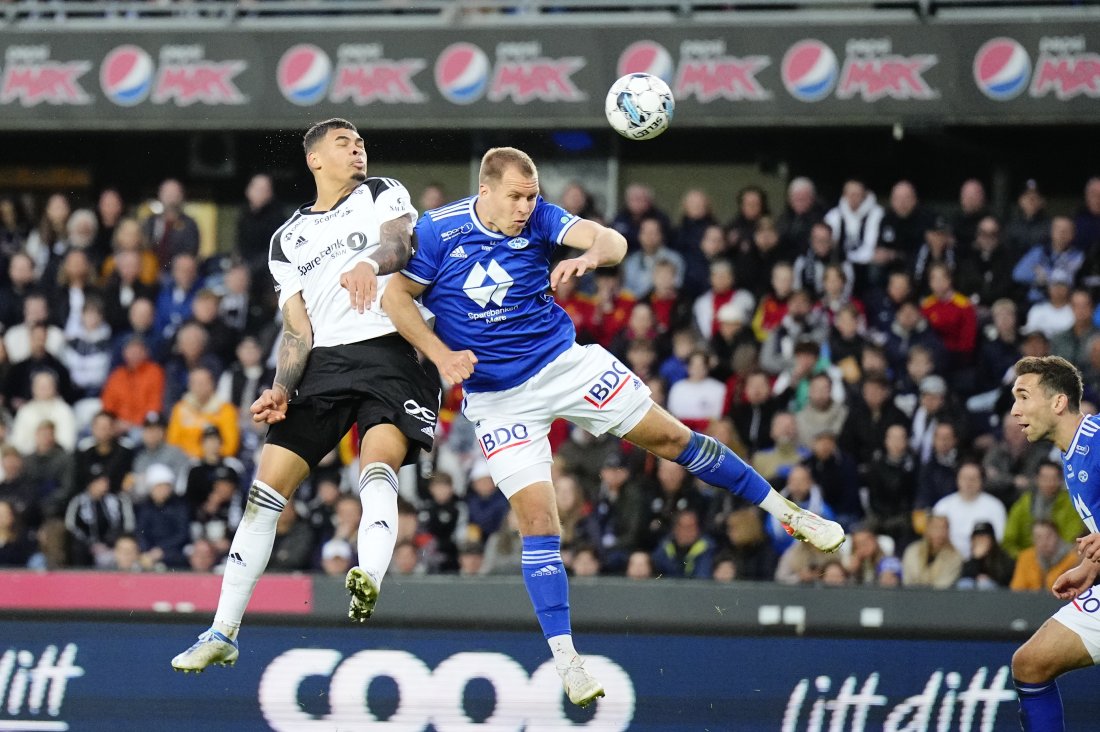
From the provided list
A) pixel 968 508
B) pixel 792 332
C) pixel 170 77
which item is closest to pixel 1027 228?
pixel 792 332

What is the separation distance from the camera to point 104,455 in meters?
14.5

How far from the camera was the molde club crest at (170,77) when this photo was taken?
16.8m

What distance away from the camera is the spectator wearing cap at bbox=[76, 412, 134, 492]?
14430mm

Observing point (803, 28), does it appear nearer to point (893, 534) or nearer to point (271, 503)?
point (893, 534)

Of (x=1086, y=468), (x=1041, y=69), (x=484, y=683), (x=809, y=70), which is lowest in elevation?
(x=484, y=683)

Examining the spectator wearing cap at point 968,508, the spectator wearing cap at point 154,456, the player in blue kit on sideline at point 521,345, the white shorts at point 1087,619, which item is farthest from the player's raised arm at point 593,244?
the spectator wearing cap at point 154,456

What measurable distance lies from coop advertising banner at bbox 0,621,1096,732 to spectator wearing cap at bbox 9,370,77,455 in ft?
15.3

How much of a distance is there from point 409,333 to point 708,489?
17.3 feet

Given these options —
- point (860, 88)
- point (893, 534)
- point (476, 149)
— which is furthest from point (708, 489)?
point (476, 149)

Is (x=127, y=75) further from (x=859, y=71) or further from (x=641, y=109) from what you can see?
(x=641, y=109)

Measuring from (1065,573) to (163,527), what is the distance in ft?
25.0

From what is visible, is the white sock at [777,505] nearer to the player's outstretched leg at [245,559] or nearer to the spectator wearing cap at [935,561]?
the player's outstretched leg at [245,559]

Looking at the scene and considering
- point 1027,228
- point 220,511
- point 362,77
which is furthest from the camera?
point 362,77

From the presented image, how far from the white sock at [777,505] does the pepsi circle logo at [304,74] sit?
339 inches
